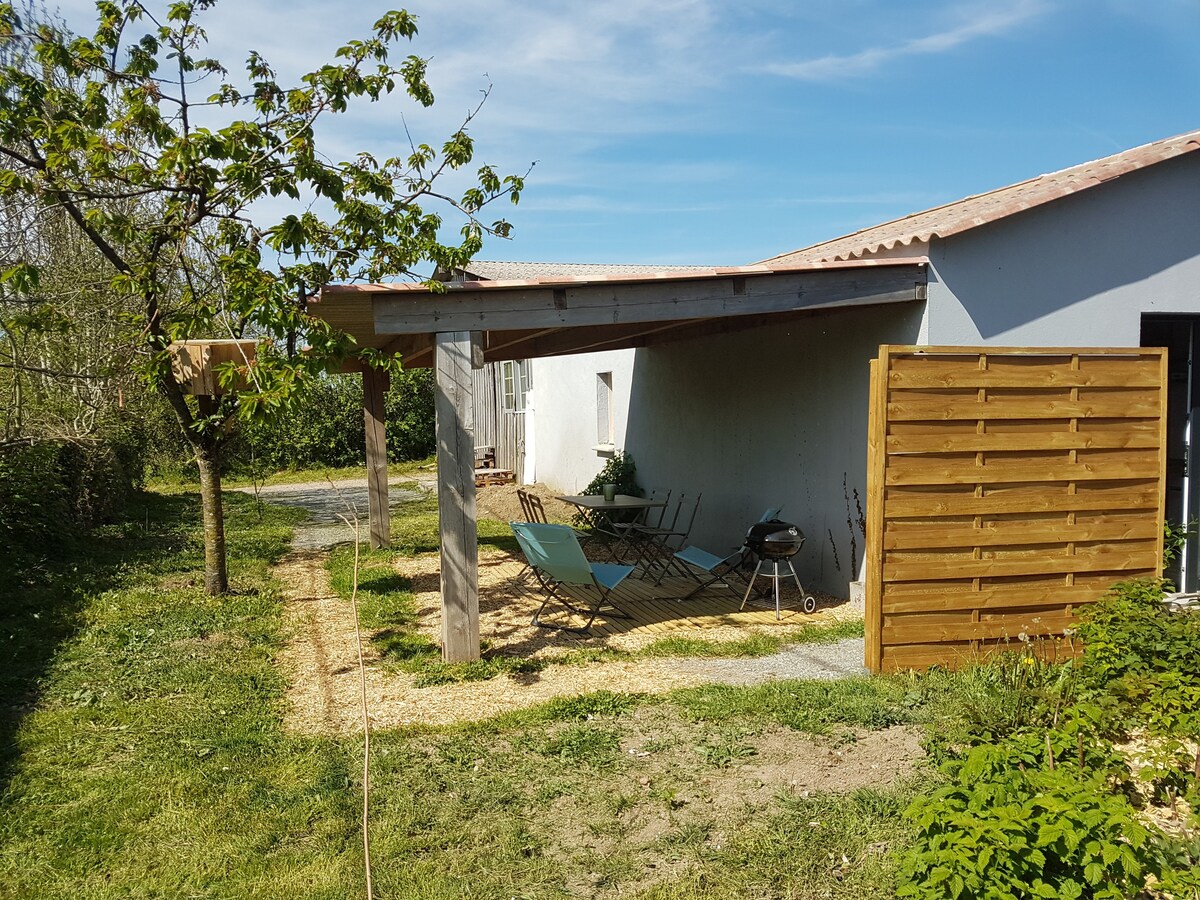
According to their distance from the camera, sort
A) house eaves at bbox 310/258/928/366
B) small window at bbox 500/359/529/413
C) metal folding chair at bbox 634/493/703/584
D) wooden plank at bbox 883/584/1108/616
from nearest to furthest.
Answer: wooden plank at bbox 883/584/1108/616, house eaves at bbox 310/258/928/366, metal folding chair at bbox 634/493/703/584, small window at bbox 500/359/529/413

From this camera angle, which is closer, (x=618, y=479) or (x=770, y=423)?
(x=770, y=423)

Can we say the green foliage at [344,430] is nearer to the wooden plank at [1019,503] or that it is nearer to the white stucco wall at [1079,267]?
the white stucco wall at [1079,267]

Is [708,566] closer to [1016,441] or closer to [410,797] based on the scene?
[1016,441]

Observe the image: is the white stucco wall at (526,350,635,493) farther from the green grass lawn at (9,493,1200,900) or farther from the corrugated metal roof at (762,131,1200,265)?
the green grass lawn at (9,493,1200,900)

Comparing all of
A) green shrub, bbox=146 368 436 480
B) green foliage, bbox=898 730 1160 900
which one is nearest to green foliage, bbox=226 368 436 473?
green shrub, bbox=146 368 436 480

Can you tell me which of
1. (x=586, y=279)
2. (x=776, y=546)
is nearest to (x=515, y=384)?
(x=776, y=546)

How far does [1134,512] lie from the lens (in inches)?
237

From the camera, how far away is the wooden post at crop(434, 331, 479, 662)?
6012mm

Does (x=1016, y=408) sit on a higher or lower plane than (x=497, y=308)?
lower

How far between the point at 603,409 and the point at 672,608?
8020mm

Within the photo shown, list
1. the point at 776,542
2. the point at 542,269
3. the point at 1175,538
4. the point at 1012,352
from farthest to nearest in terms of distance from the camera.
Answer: the point at 542,269 < the point at 776,542 < the point at 1175,538 < the point at 1012,352

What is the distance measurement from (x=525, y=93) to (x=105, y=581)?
252 inches

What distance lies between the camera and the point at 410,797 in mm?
4082

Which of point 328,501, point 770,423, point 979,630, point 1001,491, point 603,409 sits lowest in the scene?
point 328,501
